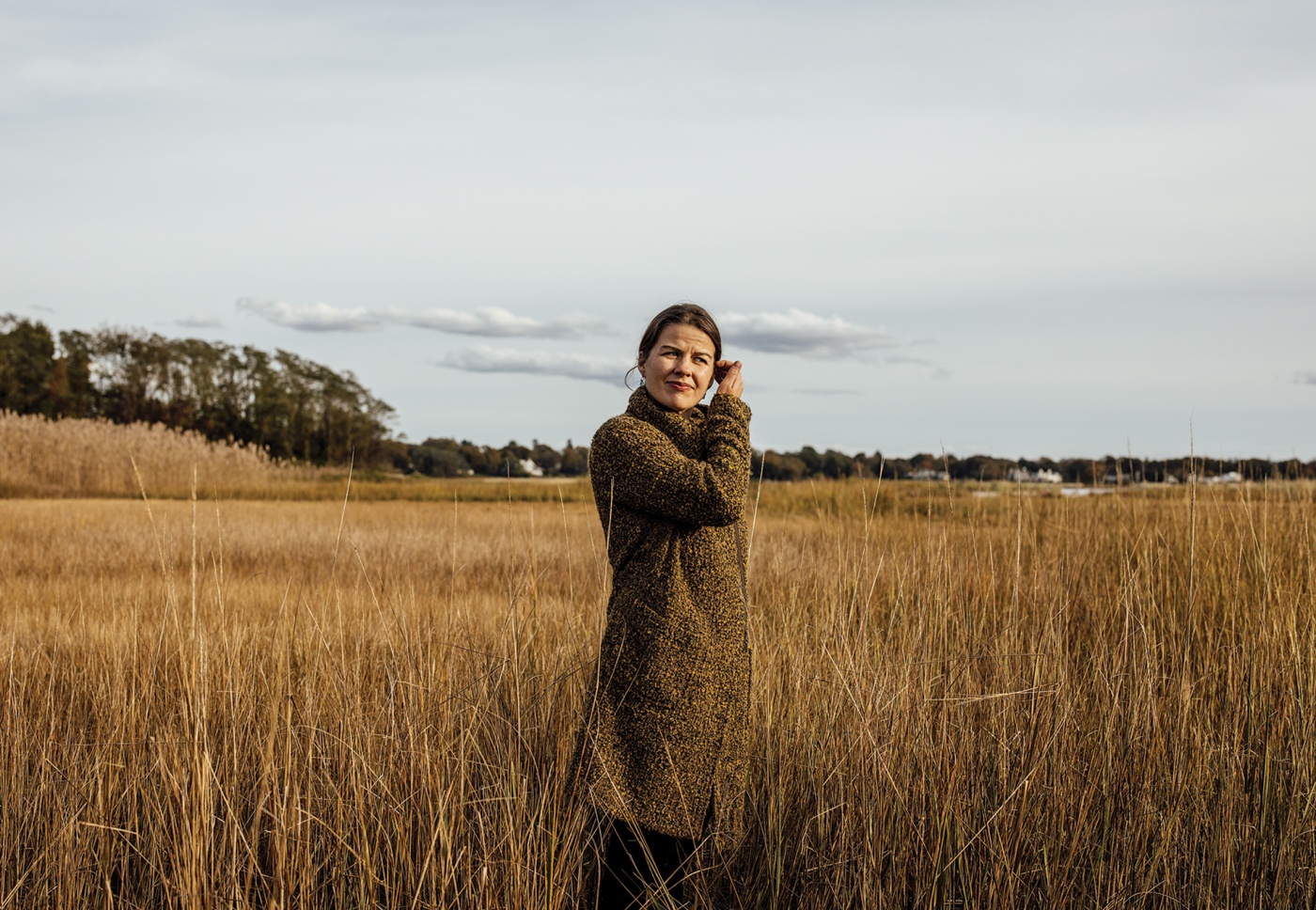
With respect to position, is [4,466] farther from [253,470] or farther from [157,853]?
[157,853]

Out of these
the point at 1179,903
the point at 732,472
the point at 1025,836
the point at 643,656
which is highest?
the point at 732,472

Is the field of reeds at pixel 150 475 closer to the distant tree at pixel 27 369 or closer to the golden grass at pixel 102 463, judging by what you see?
the golden grass at pixel 102 463

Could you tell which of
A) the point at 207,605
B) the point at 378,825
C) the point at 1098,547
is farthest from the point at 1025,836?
the point at 207,605

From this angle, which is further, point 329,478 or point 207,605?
point 329,478

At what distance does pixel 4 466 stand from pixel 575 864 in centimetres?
2139

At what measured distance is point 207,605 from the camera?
240 inches

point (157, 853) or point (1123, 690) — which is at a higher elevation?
point (1123, 690)

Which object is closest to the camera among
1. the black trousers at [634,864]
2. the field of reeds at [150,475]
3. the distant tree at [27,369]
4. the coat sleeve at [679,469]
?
the coat sleeve at [679,469]

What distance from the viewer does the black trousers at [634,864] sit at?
2.27 metres

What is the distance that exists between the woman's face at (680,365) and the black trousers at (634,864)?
106cm

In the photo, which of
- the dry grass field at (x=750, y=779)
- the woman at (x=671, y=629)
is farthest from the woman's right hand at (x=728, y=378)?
the dry grass field at (x=750, y=779)

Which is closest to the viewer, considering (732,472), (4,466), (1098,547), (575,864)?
(732,472)

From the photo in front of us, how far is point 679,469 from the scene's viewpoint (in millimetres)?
2162

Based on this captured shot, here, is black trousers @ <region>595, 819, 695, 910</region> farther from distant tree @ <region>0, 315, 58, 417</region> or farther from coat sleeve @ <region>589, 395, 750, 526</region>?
distant tree @ <region>0, 315, 58, 417</region>
